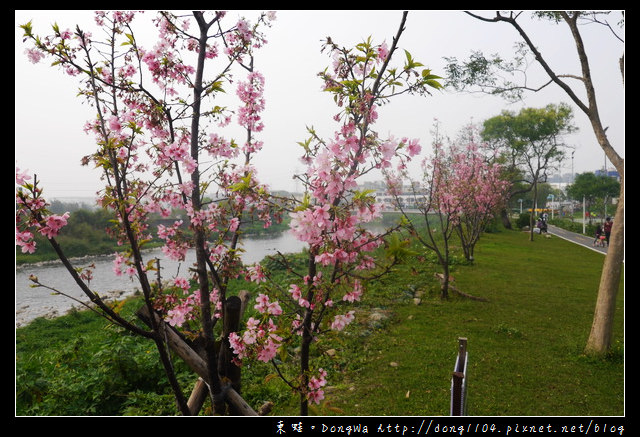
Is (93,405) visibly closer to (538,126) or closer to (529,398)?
(529,398)

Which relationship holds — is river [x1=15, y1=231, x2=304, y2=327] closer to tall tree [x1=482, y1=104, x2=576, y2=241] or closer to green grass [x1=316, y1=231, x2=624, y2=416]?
green grass [x1=316, y1=231, x2=624, y2=416]

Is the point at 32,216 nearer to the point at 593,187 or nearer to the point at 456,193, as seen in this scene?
the point at 456,193

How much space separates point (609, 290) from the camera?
4727 millimetres

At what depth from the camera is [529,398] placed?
3869 millimetres

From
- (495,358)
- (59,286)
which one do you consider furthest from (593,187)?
(59,286)

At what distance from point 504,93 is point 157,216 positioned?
6155 millimetres

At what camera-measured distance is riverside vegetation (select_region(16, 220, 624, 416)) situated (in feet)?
12.1

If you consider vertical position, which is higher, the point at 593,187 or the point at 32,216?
the point at 593,187

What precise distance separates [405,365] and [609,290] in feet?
Answer: 8.93

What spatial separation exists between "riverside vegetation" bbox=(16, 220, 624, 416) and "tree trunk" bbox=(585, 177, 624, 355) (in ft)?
0.54

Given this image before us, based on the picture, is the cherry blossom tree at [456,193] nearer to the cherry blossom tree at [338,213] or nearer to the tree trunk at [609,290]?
the tree trunk at [609,290]

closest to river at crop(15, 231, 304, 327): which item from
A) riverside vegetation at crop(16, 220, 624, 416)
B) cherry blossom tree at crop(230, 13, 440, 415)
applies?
riverside vegetation at crop(16, 220, 624, 416)

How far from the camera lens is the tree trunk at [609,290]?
460 cm
